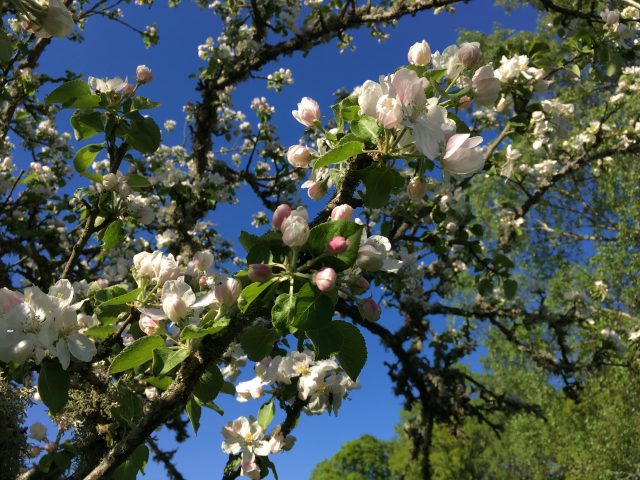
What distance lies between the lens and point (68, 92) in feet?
4.32

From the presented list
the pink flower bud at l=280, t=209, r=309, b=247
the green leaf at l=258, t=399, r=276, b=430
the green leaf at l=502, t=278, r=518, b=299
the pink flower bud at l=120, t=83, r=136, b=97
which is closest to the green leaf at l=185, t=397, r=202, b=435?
the green leaf at l=258, t=399, r=276, b=430

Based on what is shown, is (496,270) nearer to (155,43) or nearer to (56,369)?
(56,369)

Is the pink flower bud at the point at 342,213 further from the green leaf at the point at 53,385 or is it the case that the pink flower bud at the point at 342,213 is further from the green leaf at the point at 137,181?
the green leaf at the point at 137,181

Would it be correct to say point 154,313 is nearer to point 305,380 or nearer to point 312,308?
point 312,308

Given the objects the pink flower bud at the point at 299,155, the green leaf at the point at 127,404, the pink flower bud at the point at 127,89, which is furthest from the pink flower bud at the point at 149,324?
the pink flower bud at the point at 127,89

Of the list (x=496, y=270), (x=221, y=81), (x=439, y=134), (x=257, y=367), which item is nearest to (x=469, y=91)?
(x=439, y=134)

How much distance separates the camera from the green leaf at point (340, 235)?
90cm

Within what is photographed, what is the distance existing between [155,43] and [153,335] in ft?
13.4

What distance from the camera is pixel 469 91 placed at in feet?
3.78

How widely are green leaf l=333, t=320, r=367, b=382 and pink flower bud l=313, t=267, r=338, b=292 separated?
0.43ft

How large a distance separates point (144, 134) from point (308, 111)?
0.50 m

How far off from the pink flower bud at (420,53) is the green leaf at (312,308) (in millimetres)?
619

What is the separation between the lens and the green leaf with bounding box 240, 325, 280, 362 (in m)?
1.07

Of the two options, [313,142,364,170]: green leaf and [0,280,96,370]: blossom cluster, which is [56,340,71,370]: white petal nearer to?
[0,280,96,370]: blossom cluster
